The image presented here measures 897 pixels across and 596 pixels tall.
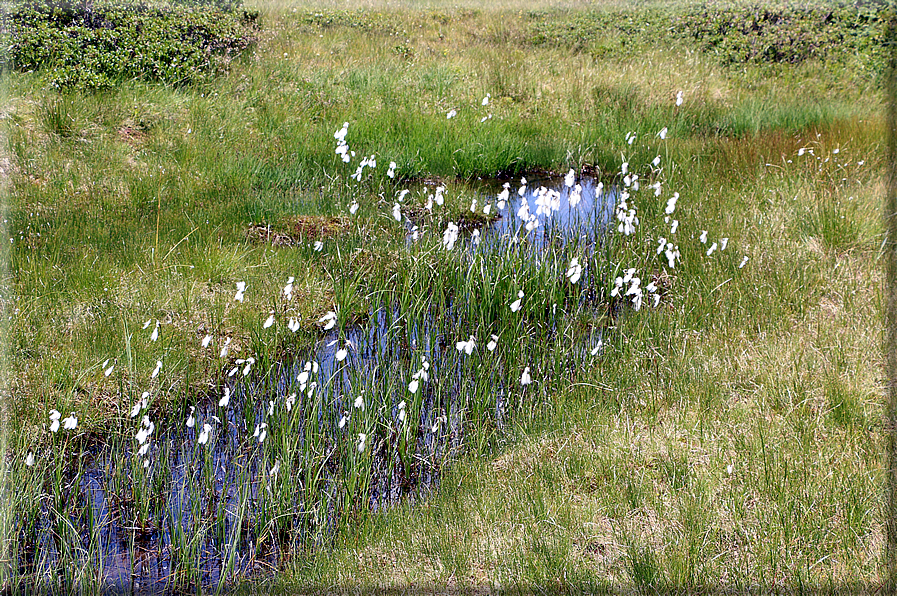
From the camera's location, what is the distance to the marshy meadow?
301 centimetres

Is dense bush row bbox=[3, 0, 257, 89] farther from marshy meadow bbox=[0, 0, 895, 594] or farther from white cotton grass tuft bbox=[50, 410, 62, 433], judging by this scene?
white cotton grass tuft bbox=[50, 410, 62, 433]

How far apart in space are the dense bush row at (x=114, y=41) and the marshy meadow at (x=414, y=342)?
5cm

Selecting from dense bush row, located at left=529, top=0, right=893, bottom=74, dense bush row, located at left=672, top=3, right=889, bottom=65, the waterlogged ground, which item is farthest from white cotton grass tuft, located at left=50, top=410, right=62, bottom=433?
dense bush row, located at left=672, top=3, right=889, bottom=65

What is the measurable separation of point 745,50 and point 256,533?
12.1m

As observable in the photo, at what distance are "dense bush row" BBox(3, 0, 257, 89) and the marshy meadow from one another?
51 millimetres

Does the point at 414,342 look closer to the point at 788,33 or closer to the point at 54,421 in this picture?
the point at 54,421

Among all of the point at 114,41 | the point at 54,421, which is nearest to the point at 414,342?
the point at 54,421

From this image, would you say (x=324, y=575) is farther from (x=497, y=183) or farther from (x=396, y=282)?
(x=497, y=183)

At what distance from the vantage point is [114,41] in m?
9.34

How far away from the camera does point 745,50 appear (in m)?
12.3

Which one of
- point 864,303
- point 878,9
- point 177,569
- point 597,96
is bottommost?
point 177,569

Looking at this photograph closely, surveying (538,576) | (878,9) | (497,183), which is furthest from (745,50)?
(538,576)

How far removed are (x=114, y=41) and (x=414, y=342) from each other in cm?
730

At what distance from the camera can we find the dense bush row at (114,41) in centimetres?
864
